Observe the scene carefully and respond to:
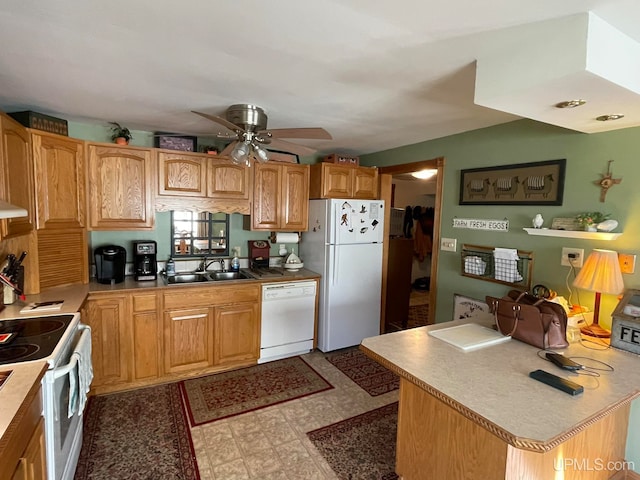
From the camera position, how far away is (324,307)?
3510 millimetres

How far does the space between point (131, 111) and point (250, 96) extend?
103 centimetres

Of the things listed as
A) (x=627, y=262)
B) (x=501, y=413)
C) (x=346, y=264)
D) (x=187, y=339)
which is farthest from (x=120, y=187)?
(x=627, y=262)

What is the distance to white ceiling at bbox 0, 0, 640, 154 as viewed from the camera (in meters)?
1.22

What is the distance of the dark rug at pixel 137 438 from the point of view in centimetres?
192

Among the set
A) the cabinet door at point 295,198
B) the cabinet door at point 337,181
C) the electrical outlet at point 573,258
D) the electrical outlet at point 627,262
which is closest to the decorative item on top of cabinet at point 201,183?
the cabinet door at point 295,198

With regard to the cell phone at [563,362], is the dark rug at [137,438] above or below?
below

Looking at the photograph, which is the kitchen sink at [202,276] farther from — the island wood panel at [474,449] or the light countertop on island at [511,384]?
the island wood panel at [474,449]

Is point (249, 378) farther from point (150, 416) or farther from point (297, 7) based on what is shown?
point (297, 7)

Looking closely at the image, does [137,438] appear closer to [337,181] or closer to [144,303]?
[144,303]

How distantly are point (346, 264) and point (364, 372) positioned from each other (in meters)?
1.07

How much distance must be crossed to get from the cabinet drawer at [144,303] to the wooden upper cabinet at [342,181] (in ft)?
6.17

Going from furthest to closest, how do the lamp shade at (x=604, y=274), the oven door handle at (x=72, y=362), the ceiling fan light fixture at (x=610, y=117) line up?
the lamp shade at (x=604, y=274), the ceiling fan light fixture at (x=610, y=117), the oven door handle at (x=72, y=362)

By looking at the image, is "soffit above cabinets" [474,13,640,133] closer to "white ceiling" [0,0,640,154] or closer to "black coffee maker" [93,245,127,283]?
"white ceiling" [0,0,640,154]

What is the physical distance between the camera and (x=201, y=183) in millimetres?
3072
